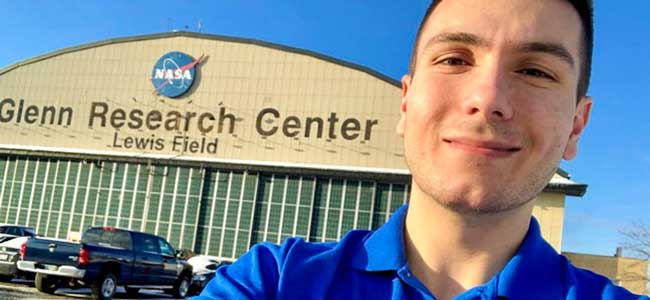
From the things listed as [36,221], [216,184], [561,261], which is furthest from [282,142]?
[561,261]

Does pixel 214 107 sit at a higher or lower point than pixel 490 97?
higher

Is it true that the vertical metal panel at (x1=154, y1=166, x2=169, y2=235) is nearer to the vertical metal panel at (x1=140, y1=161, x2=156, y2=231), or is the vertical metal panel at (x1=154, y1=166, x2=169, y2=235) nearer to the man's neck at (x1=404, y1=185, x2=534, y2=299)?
the vertical metal panel at (x1=140, y1=161, x2=156, y2=231)

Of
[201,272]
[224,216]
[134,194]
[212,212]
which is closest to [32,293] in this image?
[201,272]

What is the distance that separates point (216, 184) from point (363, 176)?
748 cm

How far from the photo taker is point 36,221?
33.5 m

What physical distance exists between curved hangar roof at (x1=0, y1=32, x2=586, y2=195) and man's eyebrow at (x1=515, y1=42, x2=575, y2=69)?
29042mm

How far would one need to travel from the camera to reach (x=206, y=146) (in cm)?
3312

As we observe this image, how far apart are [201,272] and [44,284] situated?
26.4 ft

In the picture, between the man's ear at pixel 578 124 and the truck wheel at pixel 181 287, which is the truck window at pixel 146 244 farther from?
the man's ear at pixel 578 124

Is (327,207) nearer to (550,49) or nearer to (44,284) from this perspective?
(44,284)

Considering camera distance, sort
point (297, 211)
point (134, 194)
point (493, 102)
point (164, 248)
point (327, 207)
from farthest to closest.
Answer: point (134, 194) < point (327, 207) < point (297, 211) < point (164, 248) < point (493, 102)

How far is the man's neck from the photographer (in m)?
1.76

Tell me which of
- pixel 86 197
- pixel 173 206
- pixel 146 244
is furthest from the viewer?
pixel 86 197

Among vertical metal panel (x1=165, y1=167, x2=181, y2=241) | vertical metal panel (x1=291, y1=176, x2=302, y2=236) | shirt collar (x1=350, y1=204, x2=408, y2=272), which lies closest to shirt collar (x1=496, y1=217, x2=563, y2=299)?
shirt collar (x1=350, y1=204, x2=408, y2=272)
